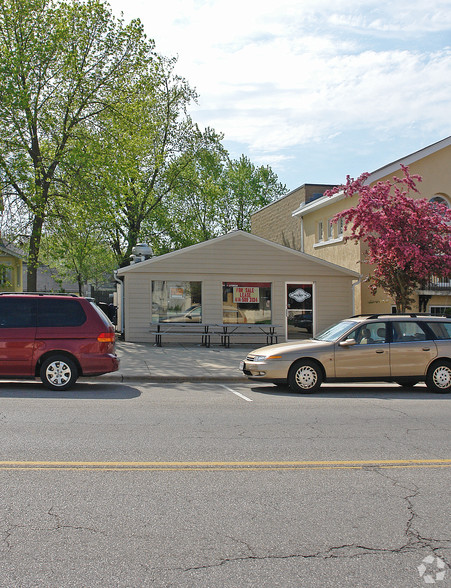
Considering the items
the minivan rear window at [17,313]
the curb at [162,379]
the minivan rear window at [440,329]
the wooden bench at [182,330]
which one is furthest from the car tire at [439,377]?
the wooden bench at [182,330]

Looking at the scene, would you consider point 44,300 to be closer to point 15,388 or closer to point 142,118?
point 15,388

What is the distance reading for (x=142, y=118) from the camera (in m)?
26.1

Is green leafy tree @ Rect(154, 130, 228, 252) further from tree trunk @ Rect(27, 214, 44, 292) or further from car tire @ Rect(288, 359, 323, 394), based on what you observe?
car tire @ Rect(288, 359, 323, 394)

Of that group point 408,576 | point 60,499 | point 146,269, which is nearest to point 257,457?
point 60,499

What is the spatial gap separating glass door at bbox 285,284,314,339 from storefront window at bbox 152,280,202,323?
3378mm

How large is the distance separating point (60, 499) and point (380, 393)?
8.18 metres

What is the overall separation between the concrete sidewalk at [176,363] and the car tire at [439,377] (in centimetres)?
394

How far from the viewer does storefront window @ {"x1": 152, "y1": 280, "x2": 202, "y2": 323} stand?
21.0 metres

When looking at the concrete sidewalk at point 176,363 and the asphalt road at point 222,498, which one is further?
the concrete sidewalk at point 176,363

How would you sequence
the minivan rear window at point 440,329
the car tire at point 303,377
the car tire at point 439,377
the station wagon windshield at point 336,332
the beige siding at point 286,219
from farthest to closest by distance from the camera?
the beige siding at point 286,219 < the minivan rear window at point 440,329 < the station wagon windshield at point 336,332 < the car tire at point 439,377 < the car tire at point 303,377

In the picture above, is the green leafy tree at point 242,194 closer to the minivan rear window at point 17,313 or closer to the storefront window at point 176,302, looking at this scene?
the storefront window at point 176,302

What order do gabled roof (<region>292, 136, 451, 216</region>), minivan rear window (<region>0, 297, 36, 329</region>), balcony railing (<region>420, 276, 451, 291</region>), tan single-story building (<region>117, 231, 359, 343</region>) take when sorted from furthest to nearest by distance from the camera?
balcony railing (<region>420, 276, 451, 291</region>), gabled roof (<region>292, 136, 451, 216</region>), tan single-story building (<region>117, 231, 359, 343</region>), minivan rear window (<region>0, 297, 36, 329</region>)

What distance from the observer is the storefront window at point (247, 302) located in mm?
21422

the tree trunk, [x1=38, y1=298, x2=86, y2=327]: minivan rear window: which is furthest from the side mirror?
the tree trunk
